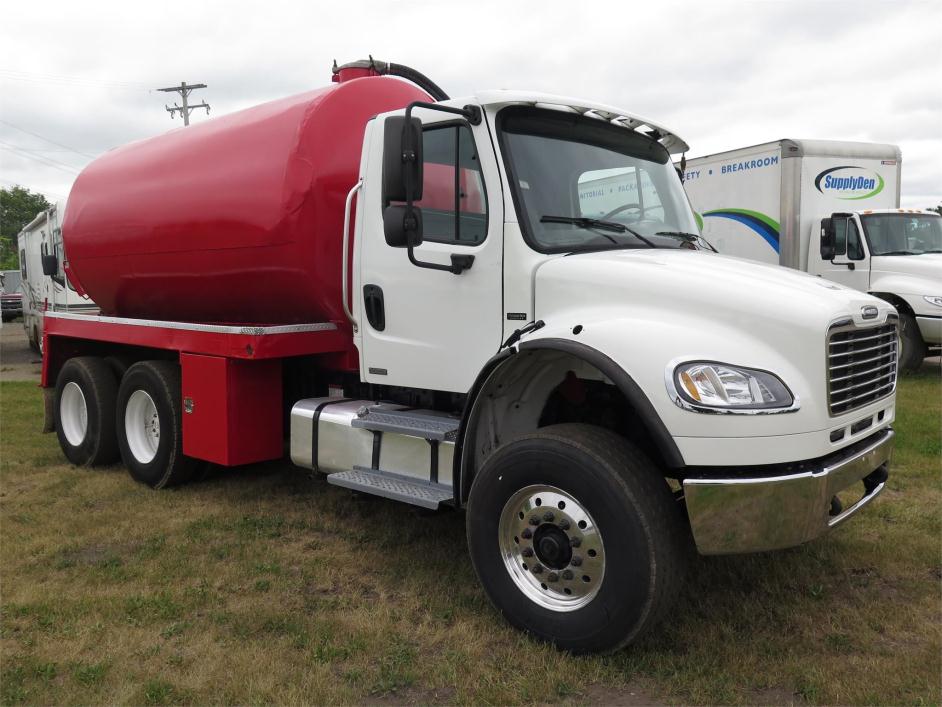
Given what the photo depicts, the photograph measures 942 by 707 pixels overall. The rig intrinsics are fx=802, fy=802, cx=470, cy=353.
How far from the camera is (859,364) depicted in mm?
3662

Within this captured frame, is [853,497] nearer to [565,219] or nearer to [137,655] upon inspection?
[565,219]

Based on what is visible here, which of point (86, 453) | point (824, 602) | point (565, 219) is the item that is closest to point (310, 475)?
point (86, 453)

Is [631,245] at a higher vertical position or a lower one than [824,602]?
higher

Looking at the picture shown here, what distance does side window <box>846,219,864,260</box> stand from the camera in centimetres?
1222

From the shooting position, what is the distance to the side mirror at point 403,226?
13.6 ft

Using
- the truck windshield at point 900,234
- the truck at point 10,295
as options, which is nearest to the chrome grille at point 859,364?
the truck windshield at point 900,234

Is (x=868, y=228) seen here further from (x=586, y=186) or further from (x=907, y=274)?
(x=586, y=186)

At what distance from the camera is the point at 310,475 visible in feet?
22.4

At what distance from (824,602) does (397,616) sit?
2.22 meters

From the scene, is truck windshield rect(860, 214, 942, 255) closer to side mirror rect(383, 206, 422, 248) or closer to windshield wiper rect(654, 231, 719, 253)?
windshield wiper rect(654, 231, 719, 253)

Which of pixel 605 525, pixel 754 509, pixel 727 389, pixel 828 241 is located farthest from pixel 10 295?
pixel 754 509

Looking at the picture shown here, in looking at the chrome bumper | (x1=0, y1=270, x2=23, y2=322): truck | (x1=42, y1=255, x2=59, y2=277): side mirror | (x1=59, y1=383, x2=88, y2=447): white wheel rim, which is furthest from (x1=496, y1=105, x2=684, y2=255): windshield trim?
(x1=0, y1=270, x2=23, y2=322): truck

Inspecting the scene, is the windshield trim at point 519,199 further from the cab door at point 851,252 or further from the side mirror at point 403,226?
the cab door at point 851,252

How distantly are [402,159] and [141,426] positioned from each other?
13.9 ft
